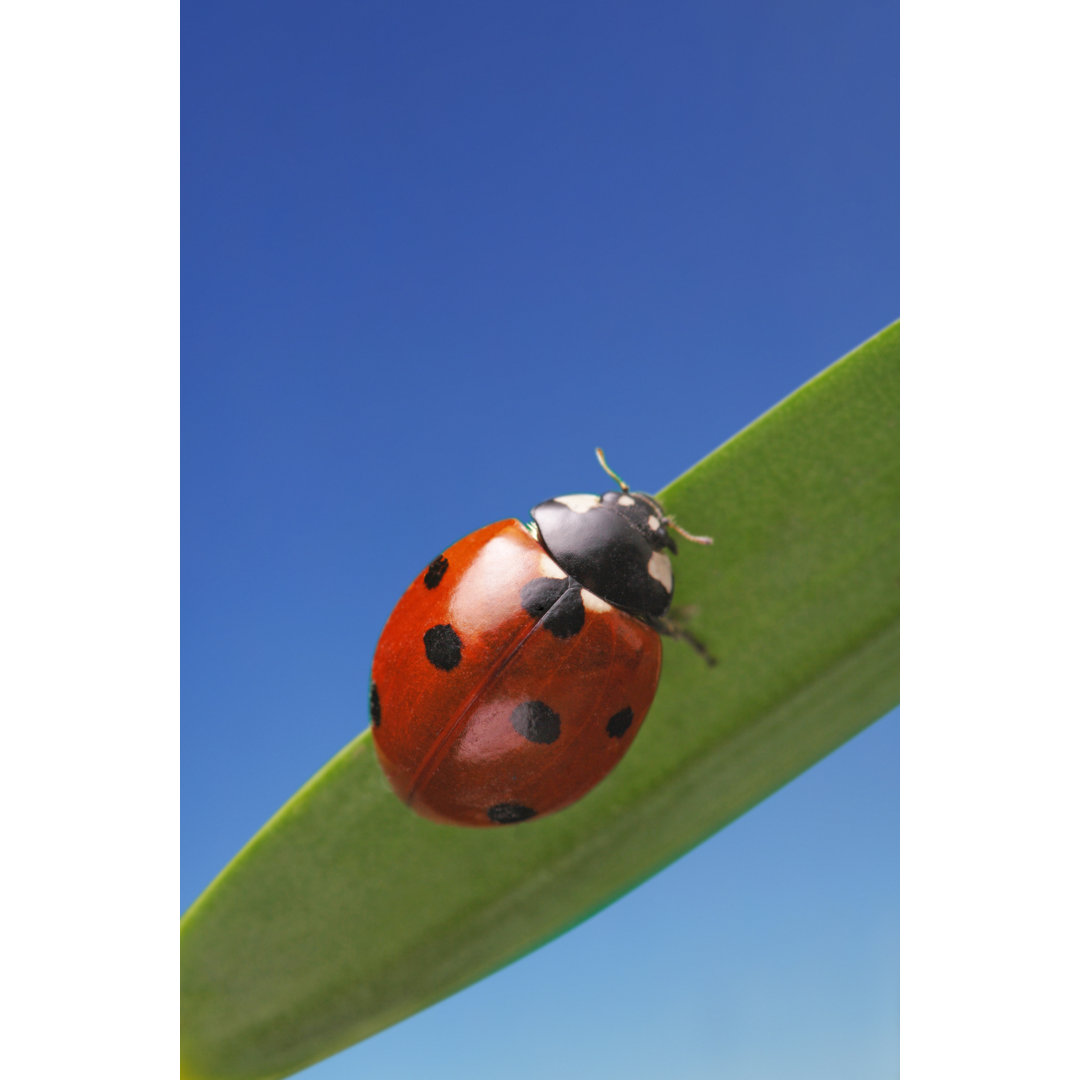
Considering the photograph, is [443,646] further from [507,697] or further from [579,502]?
[579,502]

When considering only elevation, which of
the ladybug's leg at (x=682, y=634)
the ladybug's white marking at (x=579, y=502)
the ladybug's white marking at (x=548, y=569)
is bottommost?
the ladybug's leg at (x=682, y=634)

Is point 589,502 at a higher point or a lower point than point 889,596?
higher
